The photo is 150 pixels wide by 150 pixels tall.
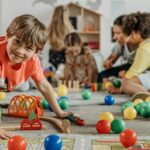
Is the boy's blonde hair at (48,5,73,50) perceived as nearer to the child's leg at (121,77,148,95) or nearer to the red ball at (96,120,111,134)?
the child's leg at (121,77,148,95)

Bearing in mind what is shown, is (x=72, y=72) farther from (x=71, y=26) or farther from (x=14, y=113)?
(x=14, y=113)

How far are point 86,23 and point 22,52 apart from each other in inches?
118

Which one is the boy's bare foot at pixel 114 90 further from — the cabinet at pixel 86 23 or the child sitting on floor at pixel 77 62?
the cabinet at pixel 86 23

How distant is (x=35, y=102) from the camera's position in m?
1.96

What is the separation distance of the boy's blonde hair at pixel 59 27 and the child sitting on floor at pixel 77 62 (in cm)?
46

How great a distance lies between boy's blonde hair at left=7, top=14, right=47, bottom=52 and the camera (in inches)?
62.4

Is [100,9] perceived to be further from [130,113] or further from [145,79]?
[130,113]

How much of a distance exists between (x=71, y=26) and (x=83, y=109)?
2231 millimetres

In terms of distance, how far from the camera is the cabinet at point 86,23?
4488mm

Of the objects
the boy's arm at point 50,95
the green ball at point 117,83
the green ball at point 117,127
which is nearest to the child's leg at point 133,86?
the green ball at point 117,83

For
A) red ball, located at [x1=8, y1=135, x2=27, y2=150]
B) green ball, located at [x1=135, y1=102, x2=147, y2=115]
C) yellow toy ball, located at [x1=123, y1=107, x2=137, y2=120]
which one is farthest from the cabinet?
red ball, located at [x1=8, y1=135, x2=27, y2=150]

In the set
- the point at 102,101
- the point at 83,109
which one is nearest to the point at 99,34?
the point at 102,101

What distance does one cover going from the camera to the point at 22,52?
62.6 inches

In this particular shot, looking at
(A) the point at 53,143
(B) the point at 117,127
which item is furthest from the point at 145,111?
(A) the point at 53,143
